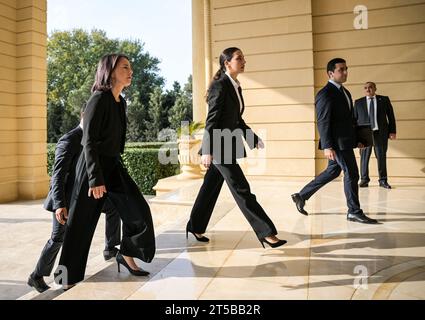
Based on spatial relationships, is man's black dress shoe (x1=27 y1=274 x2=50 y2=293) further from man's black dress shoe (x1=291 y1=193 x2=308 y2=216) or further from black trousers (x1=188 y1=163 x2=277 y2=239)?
man's black dress shoe (x1=291 y1=193 x2=308 y2=216)

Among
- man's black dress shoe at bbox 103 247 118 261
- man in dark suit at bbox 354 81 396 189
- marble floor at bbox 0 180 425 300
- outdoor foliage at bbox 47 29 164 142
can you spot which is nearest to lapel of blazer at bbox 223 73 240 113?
marble floor at bbox 0 180 425 300

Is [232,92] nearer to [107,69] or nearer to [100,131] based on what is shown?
[107,69]

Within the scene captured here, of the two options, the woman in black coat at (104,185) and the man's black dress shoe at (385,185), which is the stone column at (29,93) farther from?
the man's black dress shoe at (385,185)

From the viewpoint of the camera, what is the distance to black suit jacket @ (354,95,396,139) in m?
6.80

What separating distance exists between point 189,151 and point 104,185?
21.0 feet

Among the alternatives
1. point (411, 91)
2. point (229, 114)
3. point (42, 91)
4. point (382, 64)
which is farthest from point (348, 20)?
point (42, 91)

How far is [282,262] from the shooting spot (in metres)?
Answer: 3.08

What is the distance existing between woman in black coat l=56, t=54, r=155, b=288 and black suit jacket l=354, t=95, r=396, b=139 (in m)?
5.32

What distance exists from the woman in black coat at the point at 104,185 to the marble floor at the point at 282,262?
8.8 inches

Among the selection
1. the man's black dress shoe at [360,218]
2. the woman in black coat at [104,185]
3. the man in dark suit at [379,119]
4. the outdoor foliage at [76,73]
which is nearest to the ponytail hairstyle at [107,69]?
the woman in black coat at [104,185]

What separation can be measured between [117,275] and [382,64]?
6.93 m

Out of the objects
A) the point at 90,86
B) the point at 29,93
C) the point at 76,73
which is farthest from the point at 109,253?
the point at 76,73

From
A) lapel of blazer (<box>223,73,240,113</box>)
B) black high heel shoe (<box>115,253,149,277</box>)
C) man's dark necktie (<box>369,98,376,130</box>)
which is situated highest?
man's dark necktie (<box>369,98,376,130</box>)

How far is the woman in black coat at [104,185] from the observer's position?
262cm
